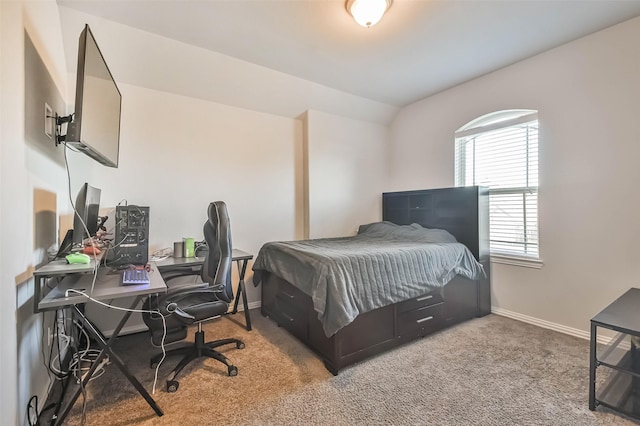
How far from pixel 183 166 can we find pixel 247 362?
205 centimetres

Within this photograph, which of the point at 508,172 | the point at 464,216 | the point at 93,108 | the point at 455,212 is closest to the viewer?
the point at 93,108

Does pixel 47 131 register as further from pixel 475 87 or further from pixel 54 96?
pixel 475 87

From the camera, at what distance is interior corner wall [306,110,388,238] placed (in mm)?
3713

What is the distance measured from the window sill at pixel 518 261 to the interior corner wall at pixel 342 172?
5.47ft

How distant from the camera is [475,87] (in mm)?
3314

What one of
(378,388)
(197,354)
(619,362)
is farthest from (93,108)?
(619,362)

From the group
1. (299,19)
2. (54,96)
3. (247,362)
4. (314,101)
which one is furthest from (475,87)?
(54,96)

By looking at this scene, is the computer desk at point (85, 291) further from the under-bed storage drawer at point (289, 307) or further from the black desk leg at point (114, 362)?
the under-bed storage drawer at point (289, 307)

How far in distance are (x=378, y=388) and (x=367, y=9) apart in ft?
8.42

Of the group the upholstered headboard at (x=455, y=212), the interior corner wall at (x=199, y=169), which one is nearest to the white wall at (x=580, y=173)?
the upholstered headboard at (x=455, y=212)

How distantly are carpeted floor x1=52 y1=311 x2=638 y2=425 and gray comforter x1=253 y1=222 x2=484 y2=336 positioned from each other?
42 cm

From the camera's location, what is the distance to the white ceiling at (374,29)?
2102mm

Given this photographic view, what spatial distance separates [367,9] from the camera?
6.51 feet

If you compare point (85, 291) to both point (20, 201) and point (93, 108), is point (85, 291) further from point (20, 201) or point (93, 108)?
point (93, 108)
